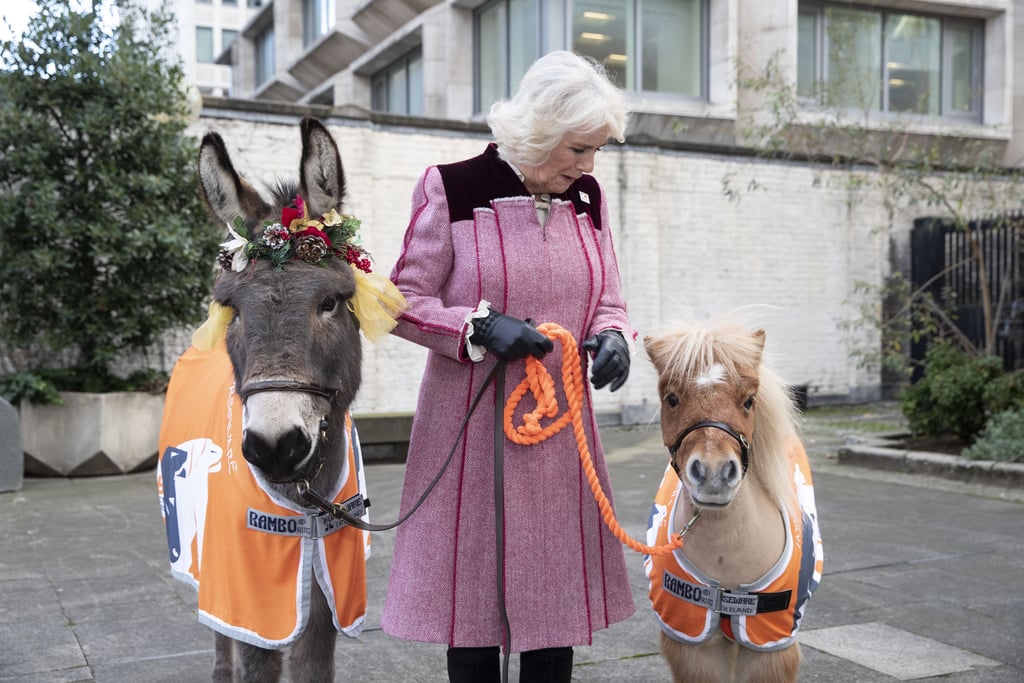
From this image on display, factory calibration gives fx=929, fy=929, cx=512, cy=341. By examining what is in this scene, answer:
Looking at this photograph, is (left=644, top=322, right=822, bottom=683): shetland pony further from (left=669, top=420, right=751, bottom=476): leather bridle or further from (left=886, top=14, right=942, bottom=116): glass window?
(left=886, top=14, right=942, bottom=116): glass window

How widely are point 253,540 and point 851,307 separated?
12.5 metres

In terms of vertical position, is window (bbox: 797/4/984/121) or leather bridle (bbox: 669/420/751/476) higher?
window (bbox: 797/4/984/121)

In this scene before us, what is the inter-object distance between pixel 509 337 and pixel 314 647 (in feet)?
3.71

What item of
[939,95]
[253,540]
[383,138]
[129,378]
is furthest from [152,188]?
[939,95]

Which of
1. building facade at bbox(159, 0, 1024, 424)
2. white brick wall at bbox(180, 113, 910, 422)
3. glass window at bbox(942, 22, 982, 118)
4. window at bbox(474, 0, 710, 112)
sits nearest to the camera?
white brick wall at bbox(180, 113, 910, 422)

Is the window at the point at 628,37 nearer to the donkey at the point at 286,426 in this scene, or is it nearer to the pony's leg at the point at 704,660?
the donkey at the point at 286,426

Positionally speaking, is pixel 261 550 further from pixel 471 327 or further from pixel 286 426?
pixel 471 327

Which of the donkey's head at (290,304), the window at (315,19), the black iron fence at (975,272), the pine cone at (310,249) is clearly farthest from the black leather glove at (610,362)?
the window at (315,19)

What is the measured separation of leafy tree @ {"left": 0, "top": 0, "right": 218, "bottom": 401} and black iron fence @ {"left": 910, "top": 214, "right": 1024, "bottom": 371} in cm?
899

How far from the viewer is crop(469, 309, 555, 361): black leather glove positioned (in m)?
2.35

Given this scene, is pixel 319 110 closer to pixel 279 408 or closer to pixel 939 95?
pixel 279 408

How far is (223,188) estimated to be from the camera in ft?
8.44

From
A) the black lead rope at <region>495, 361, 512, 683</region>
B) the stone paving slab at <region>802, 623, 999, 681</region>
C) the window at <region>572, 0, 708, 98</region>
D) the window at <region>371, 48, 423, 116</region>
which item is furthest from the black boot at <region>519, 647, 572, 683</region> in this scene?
the window at <region>371, 48, 423, 116</region>

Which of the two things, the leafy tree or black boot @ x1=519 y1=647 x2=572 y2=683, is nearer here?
black boot @ x1=519 y1=647 x2=572 y2=683
